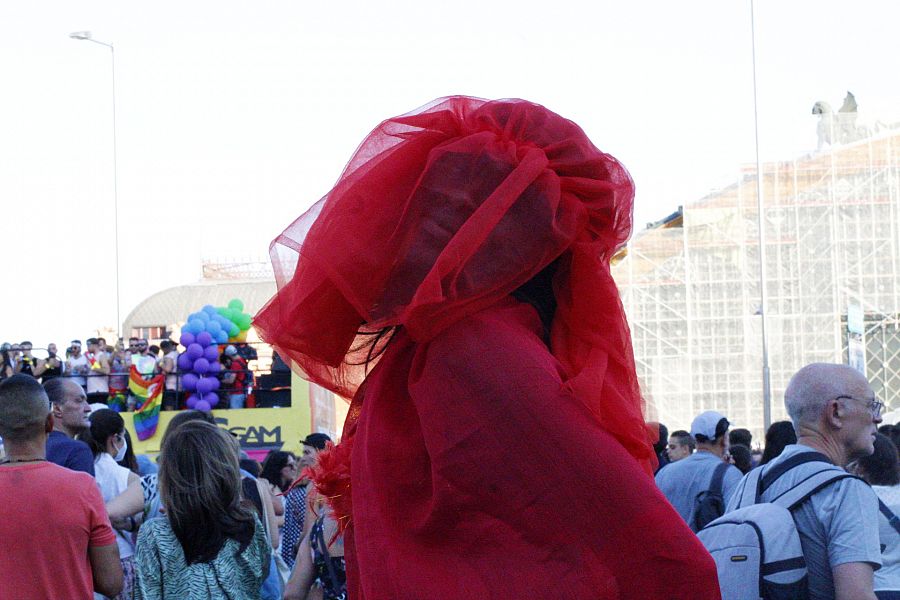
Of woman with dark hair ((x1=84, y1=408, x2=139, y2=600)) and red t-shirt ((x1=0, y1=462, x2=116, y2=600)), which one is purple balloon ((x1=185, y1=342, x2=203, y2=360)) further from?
red t-shirt ((x1=0, y1=462, x2=116, y2=600))

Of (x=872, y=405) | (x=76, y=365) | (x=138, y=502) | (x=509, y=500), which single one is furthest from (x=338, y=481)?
(x=76, y=365)

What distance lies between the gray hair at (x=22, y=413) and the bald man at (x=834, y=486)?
228 cm

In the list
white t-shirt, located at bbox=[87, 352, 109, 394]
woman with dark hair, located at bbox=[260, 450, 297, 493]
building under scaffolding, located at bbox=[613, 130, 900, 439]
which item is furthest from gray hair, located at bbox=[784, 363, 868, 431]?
building under scaffolding, located at bbox=[613, 130, 900, 439]

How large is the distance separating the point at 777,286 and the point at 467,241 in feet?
94.6

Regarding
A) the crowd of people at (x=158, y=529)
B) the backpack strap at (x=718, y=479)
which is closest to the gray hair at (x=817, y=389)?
the crowd of people at (x=158, y=529)

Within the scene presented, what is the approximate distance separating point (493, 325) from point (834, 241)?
94.7 ft

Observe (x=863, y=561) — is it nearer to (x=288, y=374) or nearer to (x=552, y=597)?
(x=552, y=597)

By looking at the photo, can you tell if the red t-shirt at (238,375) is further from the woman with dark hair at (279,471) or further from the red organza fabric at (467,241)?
the red organza fabric at (467,241)

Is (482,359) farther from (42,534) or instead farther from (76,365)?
(76,365)

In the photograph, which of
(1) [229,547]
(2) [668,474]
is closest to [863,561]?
(1) [229,547]

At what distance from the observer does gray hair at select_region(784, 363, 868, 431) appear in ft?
9.95

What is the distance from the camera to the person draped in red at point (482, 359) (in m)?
1.25

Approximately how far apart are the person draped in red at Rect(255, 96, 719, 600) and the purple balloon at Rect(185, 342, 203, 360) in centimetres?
1286

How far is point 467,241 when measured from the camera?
4.47ft
